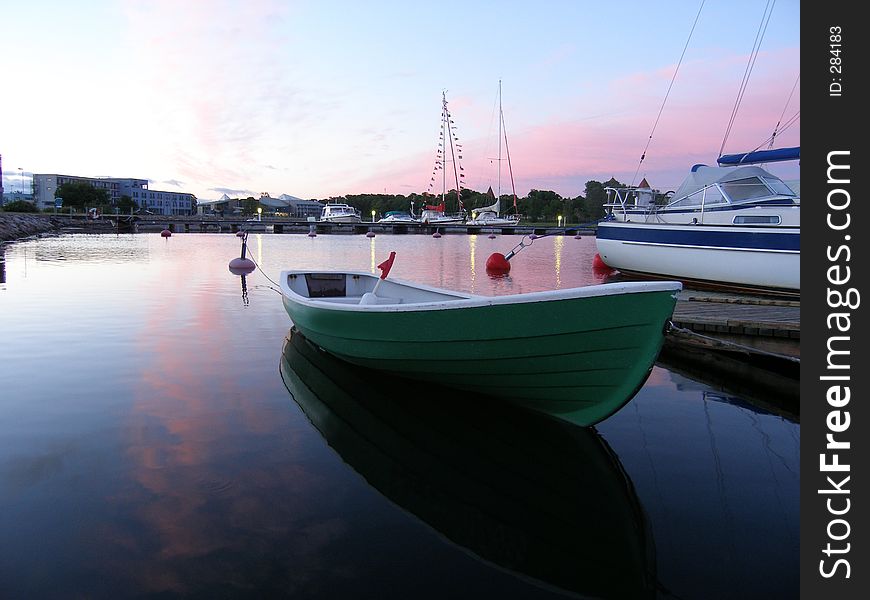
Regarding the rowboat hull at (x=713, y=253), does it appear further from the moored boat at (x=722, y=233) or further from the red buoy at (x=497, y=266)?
the red buoy at (x=497, y=266)

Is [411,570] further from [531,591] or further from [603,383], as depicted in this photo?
[603,383]

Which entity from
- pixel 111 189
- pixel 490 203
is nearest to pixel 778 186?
pixel 490 203

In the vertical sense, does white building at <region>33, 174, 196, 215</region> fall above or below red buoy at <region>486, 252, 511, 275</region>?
above

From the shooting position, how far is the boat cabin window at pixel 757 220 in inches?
612

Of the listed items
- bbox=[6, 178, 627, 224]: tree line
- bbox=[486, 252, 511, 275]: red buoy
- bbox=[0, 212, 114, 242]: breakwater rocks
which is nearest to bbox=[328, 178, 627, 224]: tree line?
bbox=[6, 178, 627, 224]: tree line

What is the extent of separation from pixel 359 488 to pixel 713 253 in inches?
570

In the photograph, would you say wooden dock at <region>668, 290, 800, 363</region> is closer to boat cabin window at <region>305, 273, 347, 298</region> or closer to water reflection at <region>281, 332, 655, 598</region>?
water reflection at <region>281, 332, 655, 598</region>

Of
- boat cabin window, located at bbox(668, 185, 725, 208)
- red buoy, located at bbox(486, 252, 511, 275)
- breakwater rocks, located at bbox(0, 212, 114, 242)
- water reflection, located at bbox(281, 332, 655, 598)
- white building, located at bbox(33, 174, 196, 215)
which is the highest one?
white building, located at bbox(33, 174, 196, 215)

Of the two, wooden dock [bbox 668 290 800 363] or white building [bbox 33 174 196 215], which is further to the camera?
white building [bbox 33 174 196 215]

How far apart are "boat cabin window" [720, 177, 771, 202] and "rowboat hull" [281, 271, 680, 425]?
43.1ft

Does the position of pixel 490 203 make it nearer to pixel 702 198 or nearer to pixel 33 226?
pixel 33 226

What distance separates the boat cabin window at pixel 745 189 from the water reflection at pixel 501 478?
12877 millimetres

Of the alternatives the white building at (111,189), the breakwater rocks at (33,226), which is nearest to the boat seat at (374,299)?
the breakwater rocks at (33,226)

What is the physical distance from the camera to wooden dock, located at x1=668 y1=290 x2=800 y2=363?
929cm
